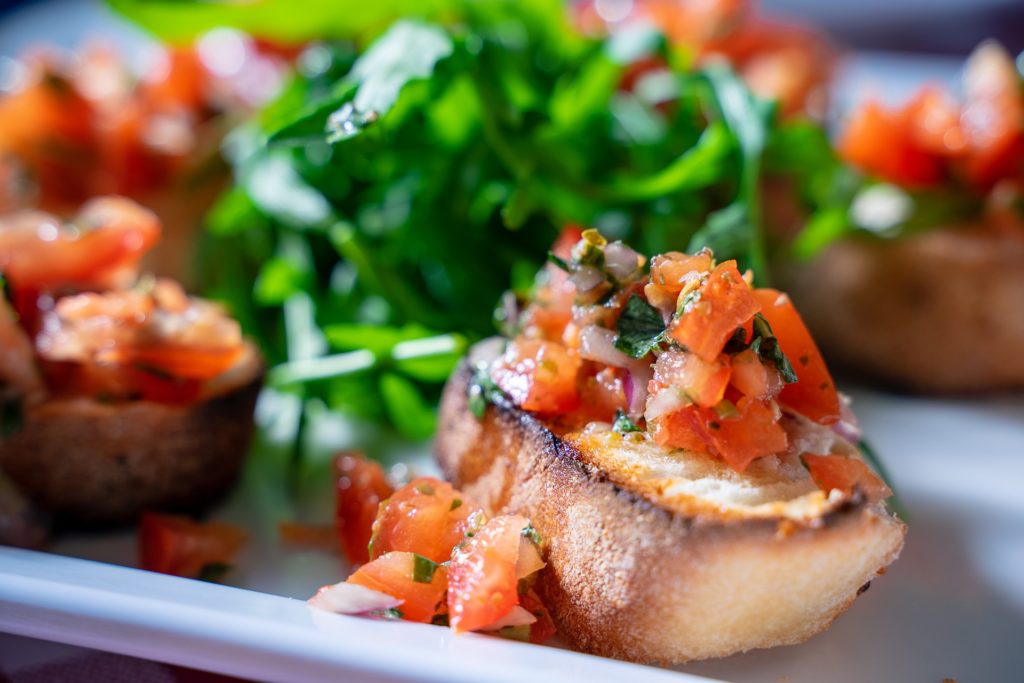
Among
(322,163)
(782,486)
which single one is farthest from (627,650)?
(322,163)

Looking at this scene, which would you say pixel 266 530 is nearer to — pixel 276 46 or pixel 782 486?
pixel 782 486

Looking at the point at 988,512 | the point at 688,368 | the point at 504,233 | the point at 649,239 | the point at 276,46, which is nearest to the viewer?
the point at 688,368

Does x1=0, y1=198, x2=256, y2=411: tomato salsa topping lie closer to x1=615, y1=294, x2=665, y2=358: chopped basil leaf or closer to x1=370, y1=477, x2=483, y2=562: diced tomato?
x1=370, y1=477, x2=483, y2=562: diced tomato

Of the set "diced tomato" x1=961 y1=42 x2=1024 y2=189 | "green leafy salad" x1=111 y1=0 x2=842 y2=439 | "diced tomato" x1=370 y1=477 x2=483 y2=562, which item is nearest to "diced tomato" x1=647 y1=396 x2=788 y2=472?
"diced tomato" x1=370 y1=477 x2=483 y2=562

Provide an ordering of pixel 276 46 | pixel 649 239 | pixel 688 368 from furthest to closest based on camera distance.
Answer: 1. pixel 276 46
2. pixel 649 239
3. pixel 688 368

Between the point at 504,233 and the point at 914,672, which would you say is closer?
the point at 914,672

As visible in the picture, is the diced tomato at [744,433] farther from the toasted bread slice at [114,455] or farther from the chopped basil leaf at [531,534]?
the toasted bread slice at [114,455]
